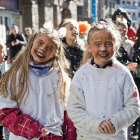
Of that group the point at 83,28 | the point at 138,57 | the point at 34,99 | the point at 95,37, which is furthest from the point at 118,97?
the point at 83,28

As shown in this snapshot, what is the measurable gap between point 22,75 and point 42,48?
0.26 metres

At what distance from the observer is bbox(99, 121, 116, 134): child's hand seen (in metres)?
1.60

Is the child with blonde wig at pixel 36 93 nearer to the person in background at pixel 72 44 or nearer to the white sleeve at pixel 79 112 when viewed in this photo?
the white sleeve at pixel 79 112

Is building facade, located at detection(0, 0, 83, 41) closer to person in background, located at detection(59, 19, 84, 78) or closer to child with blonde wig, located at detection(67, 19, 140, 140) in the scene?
person in background, located at detection(59, 19, 84, 78)

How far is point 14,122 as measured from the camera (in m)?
1.89

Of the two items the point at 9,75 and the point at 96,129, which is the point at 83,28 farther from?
the point at 96,129

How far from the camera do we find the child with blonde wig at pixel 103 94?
1676 mm

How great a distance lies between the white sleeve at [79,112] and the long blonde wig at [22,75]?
295 millimetres

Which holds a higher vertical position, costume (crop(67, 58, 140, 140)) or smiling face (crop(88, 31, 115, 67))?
smiling face (crop(88, 31, 115, 67))

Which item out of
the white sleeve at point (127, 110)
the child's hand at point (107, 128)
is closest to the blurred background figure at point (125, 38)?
the white sleeve at point (127, 110)

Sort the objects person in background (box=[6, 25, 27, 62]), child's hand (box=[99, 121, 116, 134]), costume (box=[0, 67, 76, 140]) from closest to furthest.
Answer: child's hand (box=[99, 121, 116, 134]) → costume (box=[0, 67, 76, 140]) → person in background (box=[6, 25, 27, 62])

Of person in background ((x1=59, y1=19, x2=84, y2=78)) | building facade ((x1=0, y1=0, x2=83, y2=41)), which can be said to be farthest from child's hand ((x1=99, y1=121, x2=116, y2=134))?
building facade ((x1=0, y1=0, x2=83, y2=41))

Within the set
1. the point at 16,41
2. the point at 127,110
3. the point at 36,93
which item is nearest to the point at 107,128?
the point at 127,110

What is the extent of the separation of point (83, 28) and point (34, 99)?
2291mm
